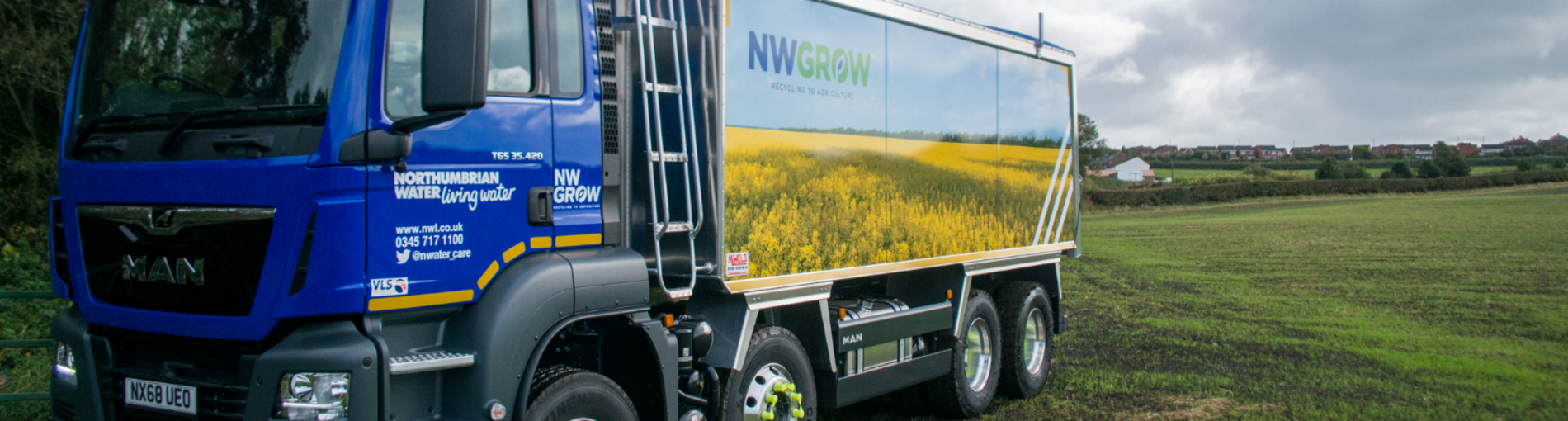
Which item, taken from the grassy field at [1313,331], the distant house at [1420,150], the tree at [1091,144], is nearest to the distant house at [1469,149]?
the distant house at [1420,150]

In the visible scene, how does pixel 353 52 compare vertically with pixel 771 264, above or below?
above

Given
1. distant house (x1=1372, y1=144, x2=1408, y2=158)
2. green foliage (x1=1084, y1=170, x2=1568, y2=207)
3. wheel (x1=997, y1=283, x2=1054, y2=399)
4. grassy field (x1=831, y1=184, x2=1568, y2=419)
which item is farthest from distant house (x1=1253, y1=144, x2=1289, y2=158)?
wheel (x1=997, y1=283, x2=1054, y2=399)

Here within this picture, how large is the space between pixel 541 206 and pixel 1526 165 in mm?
88316

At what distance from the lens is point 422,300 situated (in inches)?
156

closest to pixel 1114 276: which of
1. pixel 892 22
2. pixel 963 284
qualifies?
pixel 963 284

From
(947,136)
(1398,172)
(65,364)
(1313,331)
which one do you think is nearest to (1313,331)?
(1313,331)

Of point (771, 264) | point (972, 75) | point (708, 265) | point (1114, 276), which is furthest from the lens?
point (1114, 276)

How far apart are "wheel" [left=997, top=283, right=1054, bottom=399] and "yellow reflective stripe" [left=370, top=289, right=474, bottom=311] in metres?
5.82

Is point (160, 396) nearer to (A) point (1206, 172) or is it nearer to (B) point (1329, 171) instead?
(B) point (1329, 171)

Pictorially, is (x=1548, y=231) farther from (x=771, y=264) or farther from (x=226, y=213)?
(x=226, y=213)

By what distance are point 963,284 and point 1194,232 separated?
3405 centimetres

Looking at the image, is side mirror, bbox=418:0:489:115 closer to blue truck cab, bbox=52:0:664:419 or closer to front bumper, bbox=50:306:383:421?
blue truck cab, bbox=52:0:664:419

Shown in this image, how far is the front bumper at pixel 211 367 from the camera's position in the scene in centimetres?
372

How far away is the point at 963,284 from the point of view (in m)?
7.88
